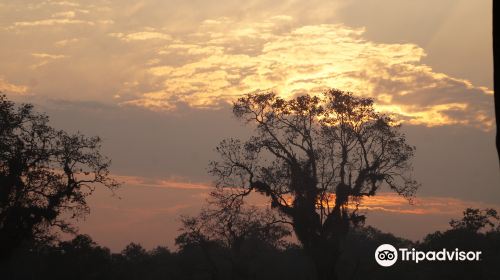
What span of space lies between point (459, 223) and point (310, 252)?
3535 cm

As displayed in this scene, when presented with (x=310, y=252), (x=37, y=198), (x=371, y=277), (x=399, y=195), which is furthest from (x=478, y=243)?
(x=37, y=198)

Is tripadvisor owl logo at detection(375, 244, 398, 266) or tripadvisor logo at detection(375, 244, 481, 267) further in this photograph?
tripadvisor logo at detection(375, 244, 481, 267)

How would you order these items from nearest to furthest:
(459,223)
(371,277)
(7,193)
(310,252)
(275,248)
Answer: (7,193) < (310,252) < (371,277) < (459,223) < (275,248)

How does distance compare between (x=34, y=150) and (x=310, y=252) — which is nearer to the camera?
(x=34, y=150)

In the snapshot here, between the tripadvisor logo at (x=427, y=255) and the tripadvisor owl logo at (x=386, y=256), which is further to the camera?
the tripadvisor logo at (x=427, y=255)

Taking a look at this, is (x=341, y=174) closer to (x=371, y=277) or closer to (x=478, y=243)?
(x=371, y=277)

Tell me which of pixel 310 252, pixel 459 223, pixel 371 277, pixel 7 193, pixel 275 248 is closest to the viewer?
pixel 7 193

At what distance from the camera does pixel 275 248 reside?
93812 millimetres

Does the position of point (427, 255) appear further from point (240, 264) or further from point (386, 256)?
point (240, 264)

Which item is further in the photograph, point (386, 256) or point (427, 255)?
point (427, 255)

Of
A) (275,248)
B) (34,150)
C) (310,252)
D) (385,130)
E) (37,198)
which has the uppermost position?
(385,130)

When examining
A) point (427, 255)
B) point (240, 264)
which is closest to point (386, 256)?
point (427, 255)

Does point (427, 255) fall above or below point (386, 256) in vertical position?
below

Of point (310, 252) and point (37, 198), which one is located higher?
point (37, 198)
